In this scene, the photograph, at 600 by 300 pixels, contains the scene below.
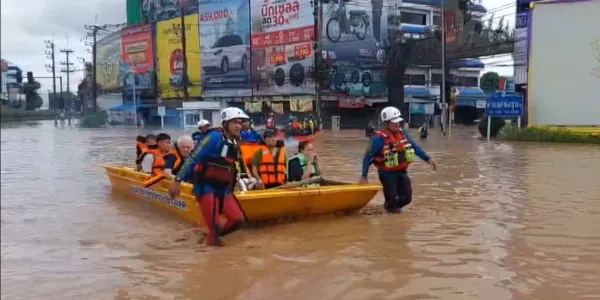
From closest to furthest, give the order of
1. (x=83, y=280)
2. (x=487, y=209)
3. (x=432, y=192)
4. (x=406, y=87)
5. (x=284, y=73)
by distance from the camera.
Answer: (x=83, y=280)
(x=487, y=209)
(x=432, y=192)
(x=284, y=73)
(x=406, y=87)

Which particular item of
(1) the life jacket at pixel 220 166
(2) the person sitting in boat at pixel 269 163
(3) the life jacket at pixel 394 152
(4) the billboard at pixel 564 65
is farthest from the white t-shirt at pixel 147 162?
(4) the billboard at pixel 564 65

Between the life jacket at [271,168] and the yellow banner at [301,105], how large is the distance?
35399 millimetres

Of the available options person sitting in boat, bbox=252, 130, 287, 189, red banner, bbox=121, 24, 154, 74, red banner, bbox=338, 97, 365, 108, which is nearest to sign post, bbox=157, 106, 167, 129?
red banner, bbox=338, 97, 365, 108

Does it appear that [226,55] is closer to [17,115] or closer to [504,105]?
[504,105]

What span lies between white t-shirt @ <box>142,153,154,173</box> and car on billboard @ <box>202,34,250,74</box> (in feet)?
128

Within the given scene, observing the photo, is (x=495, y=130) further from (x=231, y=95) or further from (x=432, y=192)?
(x=231, y=95)

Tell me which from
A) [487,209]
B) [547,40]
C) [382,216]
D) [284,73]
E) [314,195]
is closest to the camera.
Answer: [314,195]

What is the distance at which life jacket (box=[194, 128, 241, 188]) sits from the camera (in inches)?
255

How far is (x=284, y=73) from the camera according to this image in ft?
151

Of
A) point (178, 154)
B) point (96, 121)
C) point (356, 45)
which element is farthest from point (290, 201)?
point (356, 45)

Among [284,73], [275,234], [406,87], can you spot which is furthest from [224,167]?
[406,87]

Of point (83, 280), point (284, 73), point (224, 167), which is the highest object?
point (284, 73)

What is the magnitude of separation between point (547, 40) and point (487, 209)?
64.2ft

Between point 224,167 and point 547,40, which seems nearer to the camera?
point 224,167
